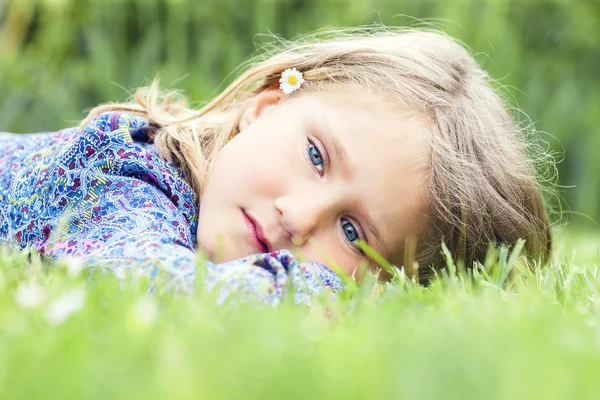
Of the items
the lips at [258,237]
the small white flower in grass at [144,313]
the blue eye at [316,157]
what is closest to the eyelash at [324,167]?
the blue eye at [316,157]

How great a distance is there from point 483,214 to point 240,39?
3.24 metres

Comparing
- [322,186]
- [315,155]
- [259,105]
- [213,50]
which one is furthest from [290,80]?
[213,50]

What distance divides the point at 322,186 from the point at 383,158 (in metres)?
0.17

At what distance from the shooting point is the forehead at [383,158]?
1920 mm

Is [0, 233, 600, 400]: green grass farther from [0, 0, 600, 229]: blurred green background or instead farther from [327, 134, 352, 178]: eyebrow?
[0, 0, 600, 229]: blurred green background

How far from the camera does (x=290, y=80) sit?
233 centimetres

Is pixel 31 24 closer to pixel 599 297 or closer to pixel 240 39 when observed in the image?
pixel 240 39

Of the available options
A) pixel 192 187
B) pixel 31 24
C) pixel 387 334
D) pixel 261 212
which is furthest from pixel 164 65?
pixel 387 334

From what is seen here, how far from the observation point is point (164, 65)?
4.90m

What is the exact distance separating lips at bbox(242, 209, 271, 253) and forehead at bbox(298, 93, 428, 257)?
0.74 feet

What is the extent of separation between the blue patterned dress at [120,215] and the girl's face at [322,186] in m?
0.11

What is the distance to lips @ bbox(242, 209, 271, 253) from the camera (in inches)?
73.2

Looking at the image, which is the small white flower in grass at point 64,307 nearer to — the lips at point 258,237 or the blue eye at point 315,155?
the lips at point 258,237

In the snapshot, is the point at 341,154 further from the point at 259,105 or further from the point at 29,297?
the point at 29,297
